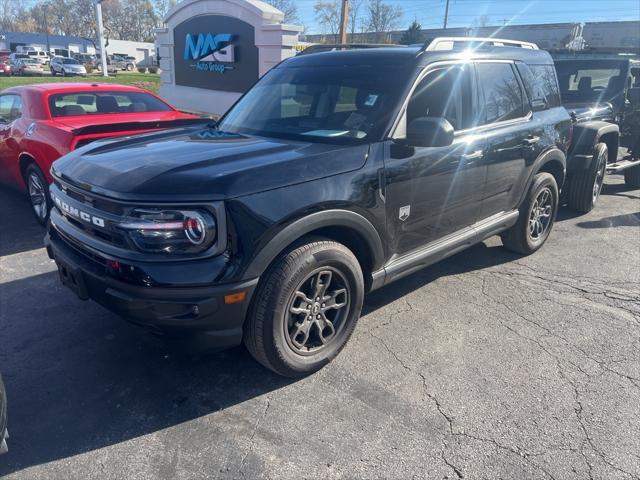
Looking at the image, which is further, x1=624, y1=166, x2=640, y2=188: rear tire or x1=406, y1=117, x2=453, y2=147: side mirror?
x1=624, y1=166, x2=640, y2=188: rear tire

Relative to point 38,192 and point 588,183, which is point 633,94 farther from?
point 38,192

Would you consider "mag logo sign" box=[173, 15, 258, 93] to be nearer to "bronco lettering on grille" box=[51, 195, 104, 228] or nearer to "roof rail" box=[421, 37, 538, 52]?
"roof rail" box=[421, 37, 538, 52]

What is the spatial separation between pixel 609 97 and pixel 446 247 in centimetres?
569

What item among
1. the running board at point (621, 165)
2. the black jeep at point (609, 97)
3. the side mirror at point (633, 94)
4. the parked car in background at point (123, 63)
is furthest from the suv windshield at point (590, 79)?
the parked car in background at point (123, 63)

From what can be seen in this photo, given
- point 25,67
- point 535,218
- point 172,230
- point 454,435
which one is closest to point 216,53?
point 535,218

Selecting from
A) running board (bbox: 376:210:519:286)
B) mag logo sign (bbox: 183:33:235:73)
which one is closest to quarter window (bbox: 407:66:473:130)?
running board (bbox: 376:210:519:286)

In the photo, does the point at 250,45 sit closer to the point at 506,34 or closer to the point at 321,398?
the point at 321,398

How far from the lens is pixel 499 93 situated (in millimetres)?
4344

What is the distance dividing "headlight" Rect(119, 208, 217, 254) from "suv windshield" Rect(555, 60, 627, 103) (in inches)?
289

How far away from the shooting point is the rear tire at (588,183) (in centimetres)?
651

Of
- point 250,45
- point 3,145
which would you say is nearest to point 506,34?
point 250,45

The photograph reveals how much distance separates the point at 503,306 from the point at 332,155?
2.11m

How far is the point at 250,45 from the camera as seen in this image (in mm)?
14500

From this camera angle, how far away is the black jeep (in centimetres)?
725
